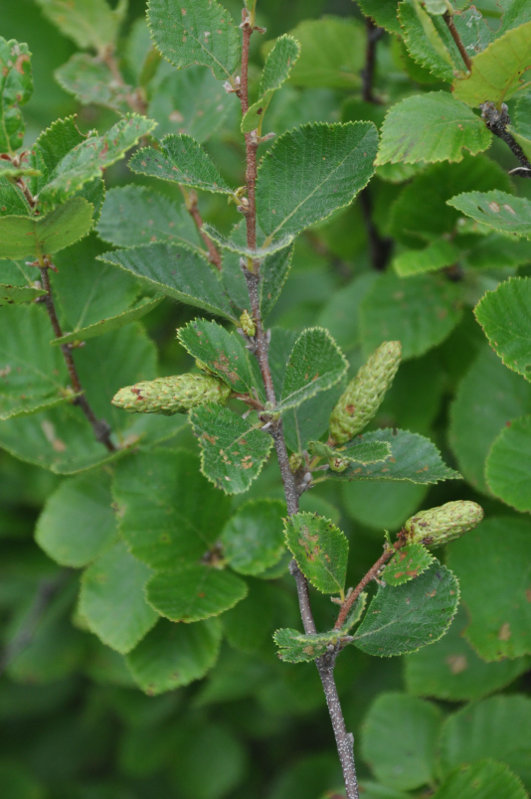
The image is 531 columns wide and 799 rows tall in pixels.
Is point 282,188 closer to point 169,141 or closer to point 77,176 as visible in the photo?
point 169,141

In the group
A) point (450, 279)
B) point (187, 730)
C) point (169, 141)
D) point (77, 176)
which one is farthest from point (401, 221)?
point (187, 730)

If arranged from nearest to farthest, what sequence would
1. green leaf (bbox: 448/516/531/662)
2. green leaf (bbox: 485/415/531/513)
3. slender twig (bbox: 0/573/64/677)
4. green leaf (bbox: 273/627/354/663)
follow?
green leaf (bbox: 273/627/354/663)
green leaf (bbox: 485/415/531/513)
green leaf (bbox: 448/516/531/662)
slender twig (bbox: 0/573/64/677)

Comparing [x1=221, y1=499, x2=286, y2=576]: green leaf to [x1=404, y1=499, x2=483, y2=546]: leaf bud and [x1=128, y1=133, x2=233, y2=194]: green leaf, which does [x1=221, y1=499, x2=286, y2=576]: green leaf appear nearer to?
[x1=404, y1=499, x2=483, y2=546]: leaf bud

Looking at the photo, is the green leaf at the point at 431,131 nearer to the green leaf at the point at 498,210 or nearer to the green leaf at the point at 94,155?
the green leaf at the point at 498,210

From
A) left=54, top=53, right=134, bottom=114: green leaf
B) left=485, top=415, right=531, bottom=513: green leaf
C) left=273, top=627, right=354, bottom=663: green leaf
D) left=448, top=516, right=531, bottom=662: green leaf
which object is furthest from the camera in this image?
left=54, top=53, right=134, bottom=114: green leaf

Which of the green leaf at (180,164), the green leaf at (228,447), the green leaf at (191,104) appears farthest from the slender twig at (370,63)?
the green leaf at (228,447)

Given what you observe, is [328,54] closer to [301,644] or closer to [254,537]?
[254,537]

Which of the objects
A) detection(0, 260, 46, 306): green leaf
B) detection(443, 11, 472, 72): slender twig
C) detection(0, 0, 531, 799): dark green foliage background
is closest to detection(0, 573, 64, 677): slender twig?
detection(0, 0, 531, 799): dark green foliage background
